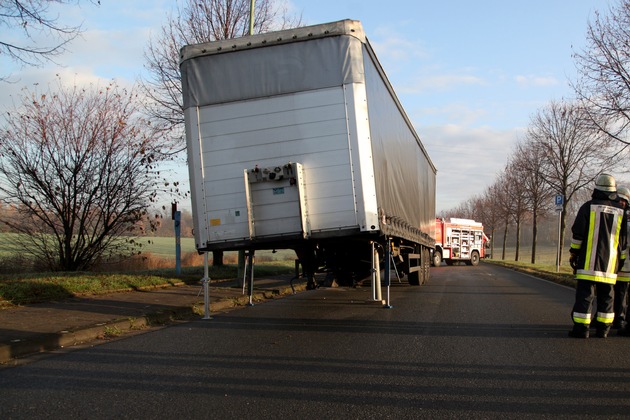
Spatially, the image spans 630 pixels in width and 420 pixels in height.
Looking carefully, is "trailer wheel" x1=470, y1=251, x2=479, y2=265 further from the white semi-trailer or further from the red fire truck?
the white semi-trailer

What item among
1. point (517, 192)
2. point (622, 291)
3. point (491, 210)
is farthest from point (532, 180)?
point (622, 291)

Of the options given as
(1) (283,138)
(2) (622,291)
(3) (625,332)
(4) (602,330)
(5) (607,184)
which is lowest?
(3) (625,332)

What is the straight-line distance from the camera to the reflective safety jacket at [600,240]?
658 cm

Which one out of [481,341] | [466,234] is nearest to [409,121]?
[481,341]

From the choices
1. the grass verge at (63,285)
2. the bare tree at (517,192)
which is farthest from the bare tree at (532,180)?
the grass verge at (63,285)

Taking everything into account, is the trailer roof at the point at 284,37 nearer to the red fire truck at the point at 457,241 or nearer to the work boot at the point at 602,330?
the work boot at the point at 602,330

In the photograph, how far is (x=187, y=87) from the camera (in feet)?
27.9

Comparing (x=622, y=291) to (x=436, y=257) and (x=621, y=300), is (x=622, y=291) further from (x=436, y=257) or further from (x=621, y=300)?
(x=436, y=257)

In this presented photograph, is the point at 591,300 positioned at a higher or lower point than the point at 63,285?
lower

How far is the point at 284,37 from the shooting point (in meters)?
8.19

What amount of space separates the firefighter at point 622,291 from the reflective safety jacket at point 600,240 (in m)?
0.43

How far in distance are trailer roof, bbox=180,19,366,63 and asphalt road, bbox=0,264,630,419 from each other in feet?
14.0

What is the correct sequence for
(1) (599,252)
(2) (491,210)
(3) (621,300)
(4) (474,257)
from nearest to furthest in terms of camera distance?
(1) (599,252), (3) (621,300), (4) (474,257), (2) (491,210)

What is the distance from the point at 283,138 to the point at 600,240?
4550mm
